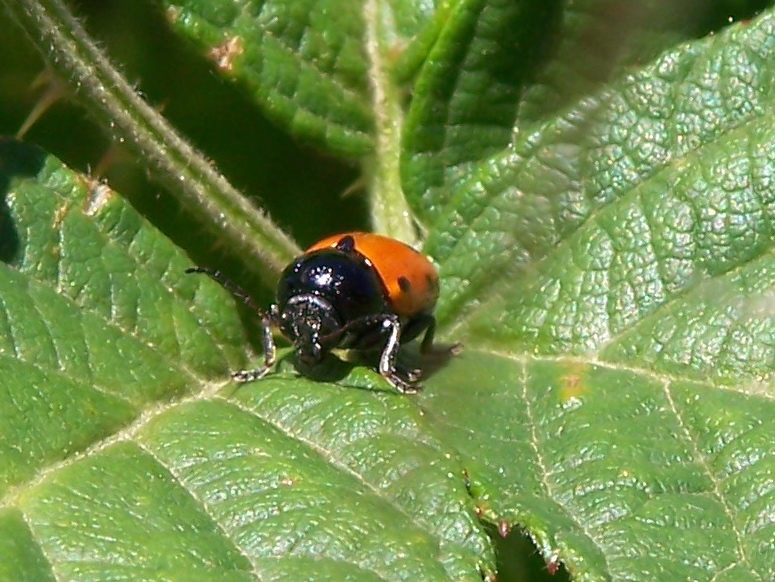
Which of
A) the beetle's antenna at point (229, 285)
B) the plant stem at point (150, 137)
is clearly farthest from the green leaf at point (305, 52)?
the beetle's antenna at point (229, 285)

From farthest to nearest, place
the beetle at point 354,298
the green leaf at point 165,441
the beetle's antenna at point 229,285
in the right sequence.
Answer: the beetle at point 354,298 < the beetle's antenna at point 229,285 < the green leaf at point 165,441

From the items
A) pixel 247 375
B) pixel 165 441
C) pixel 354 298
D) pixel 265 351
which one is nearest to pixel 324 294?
pixel 354 298

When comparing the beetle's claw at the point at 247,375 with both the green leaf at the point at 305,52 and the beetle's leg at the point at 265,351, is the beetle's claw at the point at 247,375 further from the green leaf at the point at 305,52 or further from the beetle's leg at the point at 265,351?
the green leaf at the point at 305,52

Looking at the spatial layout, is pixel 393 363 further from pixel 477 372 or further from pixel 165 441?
pixel 165 441

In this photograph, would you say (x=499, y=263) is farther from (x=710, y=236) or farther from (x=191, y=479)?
(x=191, y=479)

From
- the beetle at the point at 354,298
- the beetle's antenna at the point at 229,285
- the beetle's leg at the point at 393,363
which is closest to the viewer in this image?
the beetle's leg at the point at 393,363

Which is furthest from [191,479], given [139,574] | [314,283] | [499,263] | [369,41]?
[369,41]
